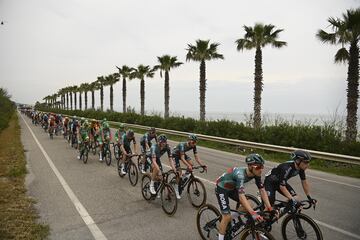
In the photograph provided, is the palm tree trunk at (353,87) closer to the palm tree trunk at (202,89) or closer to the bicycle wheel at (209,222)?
the bicycle wheel at (209,222)

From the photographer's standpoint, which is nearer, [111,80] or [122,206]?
[122,206]

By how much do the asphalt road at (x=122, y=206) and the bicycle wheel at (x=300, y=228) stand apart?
0.97 feet

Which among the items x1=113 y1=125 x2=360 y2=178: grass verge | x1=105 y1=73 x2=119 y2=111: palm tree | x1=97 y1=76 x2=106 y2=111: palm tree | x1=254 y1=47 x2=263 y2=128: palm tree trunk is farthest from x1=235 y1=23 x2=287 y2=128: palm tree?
x1=97 y1=76 x2=106 y2=111: palm tree

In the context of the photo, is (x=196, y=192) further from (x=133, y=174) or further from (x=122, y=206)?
(x=133, y=174)

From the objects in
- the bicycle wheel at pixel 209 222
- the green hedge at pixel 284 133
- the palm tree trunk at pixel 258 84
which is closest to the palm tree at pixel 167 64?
the green hedge at pixel 284 133

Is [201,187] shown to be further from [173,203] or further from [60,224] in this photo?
[60,224]

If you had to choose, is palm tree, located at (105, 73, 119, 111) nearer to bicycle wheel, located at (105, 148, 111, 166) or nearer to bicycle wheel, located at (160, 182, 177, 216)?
bicycle wheel, located at (105, 148, 111, 166)

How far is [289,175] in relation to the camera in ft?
18.7


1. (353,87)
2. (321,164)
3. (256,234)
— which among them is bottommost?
(321,164)

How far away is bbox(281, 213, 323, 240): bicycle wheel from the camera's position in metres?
5.18

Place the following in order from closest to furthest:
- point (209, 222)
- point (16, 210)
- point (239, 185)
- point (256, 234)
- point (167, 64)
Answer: point (256, 234)
point (239, 185)
point (209, 222)
point (16, 210)
point (167, 64)

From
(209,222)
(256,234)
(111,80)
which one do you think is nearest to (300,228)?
(256,234)

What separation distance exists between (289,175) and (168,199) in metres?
3.03

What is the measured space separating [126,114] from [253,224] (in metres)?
35.9
